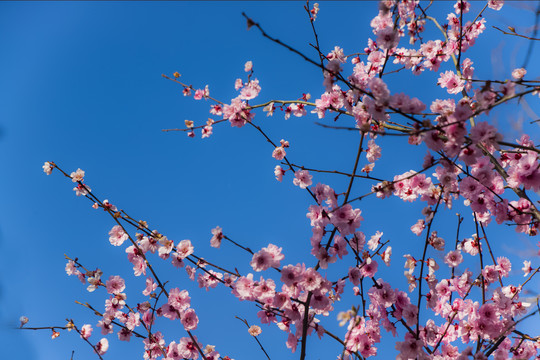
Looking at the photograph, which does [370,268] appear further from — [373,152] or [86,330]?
[86,330]

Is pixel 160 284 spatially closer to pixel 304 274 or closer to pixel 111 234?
pixel 111 234

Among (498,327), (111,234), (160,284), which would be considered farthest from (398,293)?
(111,234)

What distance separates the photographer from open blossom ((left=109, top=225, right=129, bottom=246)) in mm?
3992

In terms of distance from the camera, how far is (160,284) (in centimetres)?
366

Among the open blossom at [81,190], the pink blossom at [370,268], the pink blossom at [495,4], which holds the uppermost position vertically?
the pink blossom at [495,4]

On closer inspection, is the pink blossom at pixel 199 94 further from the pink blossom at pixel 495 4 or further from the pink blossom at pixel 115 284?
the pink blossom at pixel 495 4

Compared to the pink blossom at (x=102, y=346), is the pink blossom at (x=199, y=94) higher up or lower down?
higher up

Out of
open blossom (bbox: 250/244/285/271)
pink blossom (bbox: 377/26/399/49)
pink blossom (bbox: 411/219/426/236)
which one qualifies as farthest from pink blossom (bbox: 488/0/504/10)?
open blossom (bbox: 250/244/285/271)

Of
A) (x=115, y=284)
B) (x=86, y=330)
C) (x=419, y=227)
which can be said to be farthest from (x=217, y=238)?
(x=86, y=330)

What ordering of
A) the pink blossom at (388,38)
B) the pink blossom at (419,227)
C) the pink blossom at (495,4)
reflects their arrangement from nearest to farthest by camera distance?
the pink blossom at (388,38), the pink blossom at (419,227), the pink blossom at (495,4)

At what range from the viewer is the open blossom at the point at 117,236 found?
3992mm

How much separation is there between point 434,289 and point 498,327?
2.13 ft

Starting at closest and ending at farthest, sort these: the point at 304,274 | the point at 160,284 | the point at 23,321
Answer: the point at 304,274, the point at 160,284, the point at 23,321

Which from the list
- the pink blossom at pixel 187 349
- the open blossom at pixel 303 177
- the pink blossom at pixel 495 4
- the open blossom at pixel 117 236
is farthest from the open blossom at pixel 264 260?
the pink blossom at pixel 495 4
